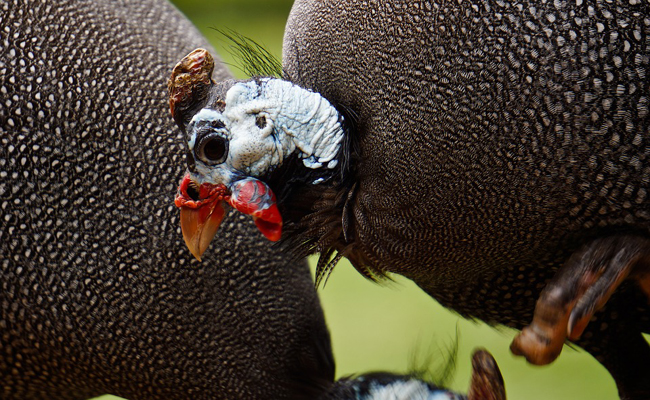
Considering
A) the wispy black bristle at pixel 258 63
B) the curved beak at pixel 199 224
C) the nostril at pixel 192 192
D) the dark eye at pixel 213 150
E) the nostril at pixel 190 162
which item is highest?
the wispy black bristle at pixel 258 63

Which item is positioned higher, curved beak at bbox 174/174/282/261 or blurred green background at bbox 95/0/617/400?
curved beak at bbox 174/174/282/261

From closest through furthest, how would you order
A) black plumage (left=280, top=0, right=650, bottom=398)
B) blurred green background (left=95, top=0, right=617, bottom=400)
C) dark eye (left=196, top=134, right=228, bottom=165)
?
1. black plumage (left=280, top=0, right=650, bottom=398)
2. dark eye (left=196, top=134, right=228, bottom=165)
3. blurred green background (left=95, top=0, right=617, bottom=400)

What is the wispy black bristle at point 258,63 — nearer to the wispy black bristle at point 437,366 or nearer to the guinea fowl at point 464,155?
the guinea fowl at point 464,155

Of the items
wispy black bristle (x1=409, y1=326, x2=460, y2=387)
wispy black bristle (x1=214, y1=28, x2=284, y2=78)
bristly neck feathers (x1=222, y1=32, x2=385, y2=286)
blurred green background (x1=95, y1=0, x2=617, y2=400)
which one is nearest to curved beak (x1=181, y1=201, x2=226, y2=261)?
bristly neck feathers (x1=222, y1=32, x2=385, y2=286)

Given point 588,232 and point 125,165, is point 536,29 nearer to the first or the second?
point 588,232

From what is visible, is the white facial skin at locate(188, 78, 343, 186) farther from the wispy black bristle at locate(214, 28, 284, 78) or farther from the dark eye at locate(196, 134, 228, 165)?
the wispy black bristle at locate(214, 28, 284, 78)

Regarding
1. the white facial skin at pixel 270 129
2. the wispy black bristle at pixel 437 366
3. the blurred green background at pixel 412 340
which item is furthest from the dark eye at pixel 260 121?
the blurred green background at pixel 412 340

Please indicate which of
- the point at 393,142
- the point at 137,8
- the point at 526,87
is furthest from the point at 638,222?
the point at 137,8
